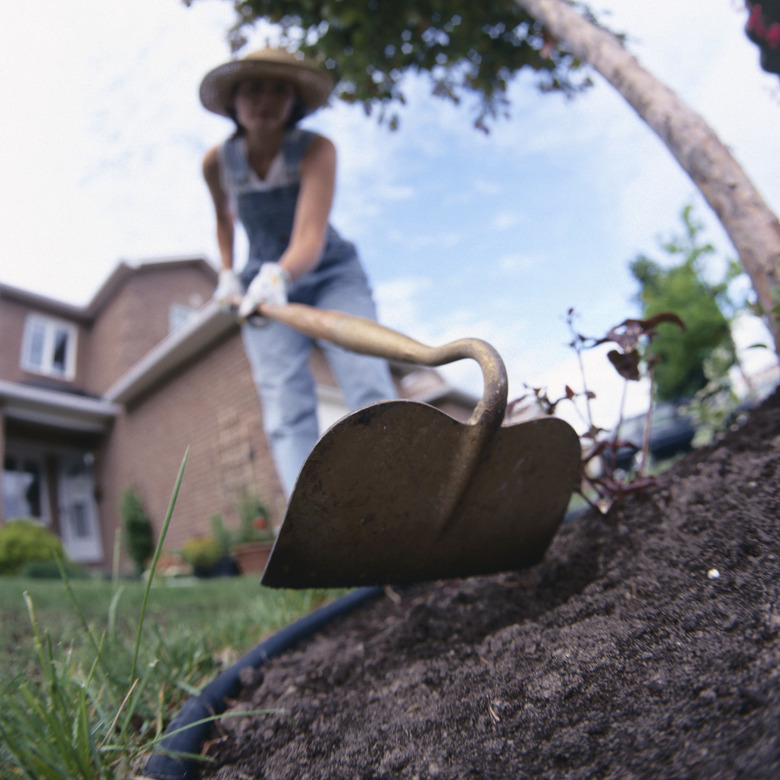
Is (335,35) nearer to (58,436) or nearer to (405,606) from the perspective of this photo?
(405,606)

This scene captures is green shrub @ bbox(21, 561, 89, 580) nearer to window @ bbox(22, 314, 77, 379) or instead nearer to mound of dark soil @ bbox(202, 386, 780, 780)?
window @ bbox(22, 314, 77, 379)

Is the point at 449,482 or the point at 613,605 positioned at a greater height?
the point at 449,482

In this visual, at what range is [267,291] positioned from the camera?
6.28ft

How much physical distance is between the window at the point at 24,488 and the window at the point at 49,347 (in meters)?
2.08

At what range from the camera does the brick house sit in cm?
783

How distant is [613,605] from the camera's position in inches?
39.6

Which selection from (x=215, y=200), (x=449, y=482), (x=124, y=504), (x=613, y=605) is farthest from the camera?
(x=124, y=504)

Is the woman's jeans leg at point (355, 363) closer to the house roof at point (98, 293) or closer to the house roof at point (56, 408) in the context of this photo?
the house roof at point (56, 408)

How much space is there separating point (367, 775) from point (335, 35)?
414 cm

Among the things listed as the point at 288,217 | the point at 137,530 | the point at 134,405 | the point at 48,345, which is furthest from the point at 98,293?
the point at 288,217

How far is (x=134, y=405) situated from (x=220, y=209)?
28.6ft

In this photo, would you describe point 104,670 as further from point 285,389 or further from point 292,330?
point 292,330

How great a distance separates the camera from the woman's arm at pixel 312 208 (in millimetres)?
2020

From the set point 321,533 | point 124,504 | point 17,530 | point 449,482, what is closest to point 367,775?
point 321,533
